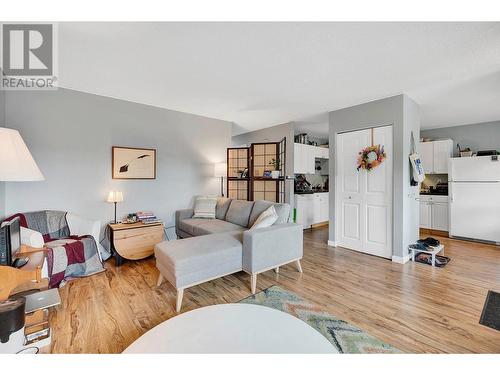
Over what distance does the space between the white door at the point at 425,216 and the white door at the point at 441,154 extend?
0.77 m

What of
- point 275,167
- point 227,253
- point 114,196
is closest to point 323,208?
point 275,167

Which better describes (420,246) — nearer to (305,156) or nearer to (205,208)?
(305,156)

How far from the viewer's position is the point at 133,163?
11.7 ft

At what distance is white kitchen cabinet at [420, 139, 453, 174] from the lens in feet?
15.1

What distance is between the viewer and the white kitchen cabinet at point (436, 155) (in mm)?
4602

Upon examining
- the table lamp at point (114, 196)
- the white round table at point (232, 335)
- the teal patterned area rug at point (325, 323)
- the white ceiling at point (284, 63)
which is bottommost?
the teal patterned area rug at point (325, 323)

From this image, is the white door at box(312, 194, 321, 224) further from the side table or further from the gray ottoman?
the side table

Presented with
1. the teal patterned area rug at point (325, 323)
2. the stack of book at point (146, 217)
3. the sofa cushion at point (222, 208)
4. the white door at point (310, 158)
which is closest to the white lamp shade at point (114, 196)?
the stack of book at point (146, 217)

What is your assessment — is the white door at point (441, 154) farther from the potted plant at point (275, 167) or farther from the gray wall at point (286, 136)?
the potted plant at point (275, 167)

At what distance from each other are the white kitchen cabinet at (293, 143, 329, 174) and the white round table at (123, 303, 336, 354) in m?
3.90

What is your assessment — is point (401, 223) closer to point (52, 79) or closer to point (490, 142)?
point (490, 142)
